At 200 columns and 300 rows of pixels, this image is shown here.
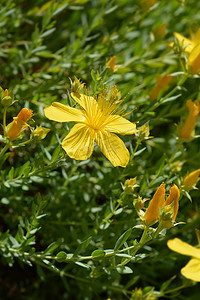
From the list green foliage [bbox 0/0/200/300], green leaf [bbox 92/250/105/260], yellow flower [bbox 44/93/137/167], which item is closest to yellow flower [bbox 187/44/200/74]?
green foliage [bbox 0/0/200/300]

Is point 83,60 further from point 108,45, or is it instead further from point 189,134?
point 189,134

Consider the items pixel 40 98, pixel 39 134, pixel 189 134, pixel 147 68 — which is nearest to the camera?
pixel 39 134

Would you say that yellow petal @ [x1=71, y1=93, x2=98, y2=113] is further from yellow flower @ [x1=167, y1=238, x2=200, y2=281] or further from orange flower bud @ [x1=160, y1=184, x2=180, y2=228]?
yellow flower @ [x1=167, y1=238, x2=200, y2=281]

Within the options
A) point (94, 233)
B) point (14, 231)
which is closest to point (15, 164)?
point (14, 231)

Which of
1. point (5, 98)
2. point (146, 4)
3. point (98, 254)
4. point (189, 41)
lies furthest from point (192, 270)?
point (146, 4)

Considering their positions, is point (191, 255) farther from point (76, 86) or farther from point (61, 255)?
point (76, 86)

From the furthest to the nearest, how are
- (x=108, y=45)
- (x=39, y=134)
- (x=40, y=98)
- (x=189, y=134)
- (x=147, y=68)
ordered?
(x=147, y=68), (x=108, y=45), (x=40, y=98), (x=189, y=134), (x=39, y=134)

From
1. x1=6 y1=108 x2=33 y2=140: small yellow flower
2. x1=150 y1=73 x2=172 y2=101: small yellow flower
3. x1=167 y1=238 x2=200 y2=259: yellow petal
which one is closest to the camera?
x1=167 y1=238 x2=200 y2=259: yellow petal
